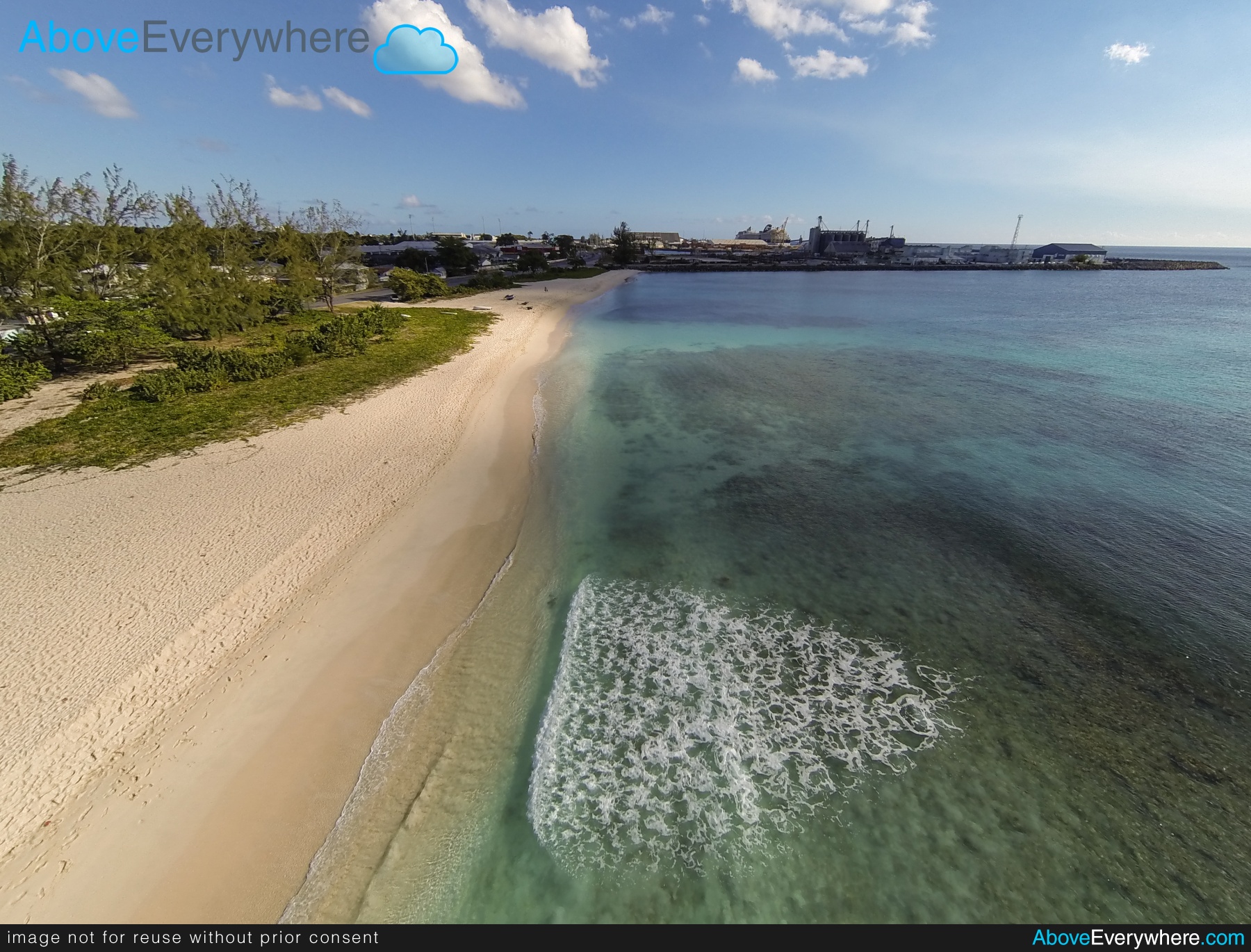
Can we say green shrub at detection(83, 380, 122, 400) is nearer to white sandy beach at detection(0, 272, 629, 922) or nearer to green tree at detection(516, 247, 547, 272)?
white sandy beach at detection(0, 272, 629, 922)

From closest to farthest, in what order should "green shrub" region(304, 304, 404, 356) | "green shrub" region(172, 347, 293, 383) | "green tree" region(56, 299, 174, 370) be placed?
"green tree" region(56, 299, 174, 370) < "green shrub" region(172, 347, 293, 383) < "green shrub" region(304, 304, 404, 356)

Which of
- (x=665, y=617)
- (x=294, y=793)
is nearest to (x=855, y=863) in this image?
(x=665, y=617)

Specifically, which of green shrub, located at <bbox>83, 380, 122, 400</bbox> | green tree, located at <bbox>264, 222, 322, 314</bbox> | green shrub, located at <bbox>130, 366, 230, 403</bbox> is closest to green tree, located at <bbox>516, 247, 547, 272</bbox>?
green tree, located at <bbox>264, 222, 322, 314</bbox>

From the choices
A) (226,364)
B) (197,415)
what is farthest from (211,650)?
(226,364)

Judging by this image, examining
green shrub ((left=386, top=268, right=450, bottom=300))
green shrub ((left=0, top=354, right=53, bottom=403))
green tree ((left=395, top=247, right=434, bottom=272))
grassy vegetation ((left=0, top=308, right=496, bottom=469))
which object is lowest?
grassy vegetation ((left=0, top=308, right=496, bottom=469))

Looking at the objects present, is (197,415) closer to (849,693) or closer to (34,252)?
(34,252)

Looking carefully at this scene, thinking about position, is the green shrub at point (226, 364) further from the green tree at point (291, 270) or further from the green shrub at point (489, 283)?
the green shrub at point (489, 283)

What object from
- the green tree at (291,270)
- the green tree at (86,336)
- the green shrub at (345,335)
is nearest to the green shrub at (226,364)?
the green tree at (86,336)
